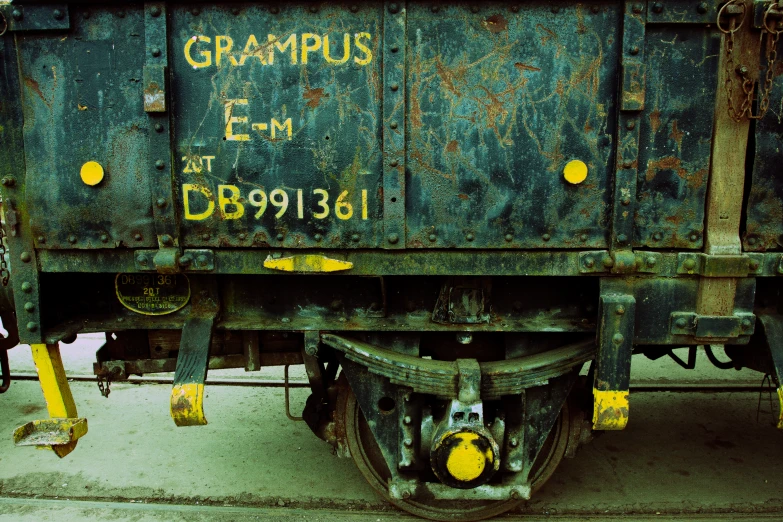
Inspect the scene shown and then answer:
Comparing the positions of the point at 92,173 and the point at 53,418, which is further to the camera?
the point at 53,418

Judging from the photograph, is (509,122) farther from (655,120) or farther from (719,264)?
(719,264)

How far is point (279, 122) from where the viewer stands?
109 inches

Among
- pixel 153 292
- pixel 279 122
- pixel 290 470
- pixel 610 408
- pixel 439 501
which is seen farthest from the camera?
pixel 290 470

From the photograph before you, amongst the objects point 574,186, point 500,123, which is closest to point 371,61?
point 500,123

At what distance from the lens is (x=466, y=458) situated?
2918 mm

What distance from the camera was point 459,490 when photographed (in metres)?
3.18

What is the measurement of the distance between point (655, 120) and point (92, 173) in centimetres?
270

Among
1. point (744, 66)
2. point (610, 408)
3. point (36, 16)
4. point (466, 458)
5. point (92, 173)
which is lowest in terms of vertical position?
point (466, 458)

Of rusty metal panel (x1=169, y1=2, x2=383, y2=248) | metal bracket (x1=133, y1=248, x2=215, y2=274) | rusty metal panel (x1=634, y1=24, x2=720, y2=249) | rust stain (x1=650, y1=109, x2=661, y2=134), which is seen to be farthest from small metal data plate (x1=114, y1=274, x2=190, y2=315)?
rust stain (x1=650, y1=109, x2=661, y2=134)

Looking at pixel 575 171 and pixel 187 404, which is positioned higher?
pixel 575 171

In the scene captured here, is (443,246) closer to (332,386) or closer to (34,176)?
(332,386)

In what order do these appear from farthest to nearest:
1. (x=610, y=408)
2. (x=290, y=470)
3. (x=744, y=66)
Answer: (x=290, y=470), (x=610, y=408), (x=744, y=66)

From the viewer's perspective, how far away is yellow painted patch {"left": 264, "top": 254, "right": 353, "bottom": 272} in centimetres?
285

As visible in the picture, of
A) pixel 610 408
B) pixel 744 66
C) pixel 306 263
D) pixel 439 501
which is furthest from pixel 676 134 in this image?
pixel 439 501
